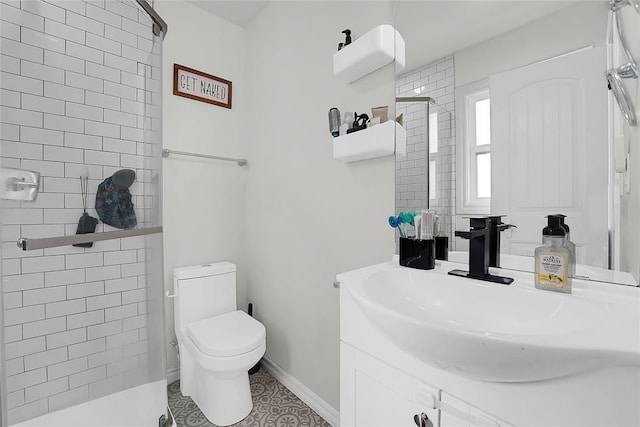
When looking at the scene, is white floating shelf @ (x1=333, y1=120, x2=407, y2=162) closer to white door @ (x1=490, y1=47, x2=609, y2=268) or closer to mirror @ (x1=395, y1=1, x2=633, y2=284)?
mirror @ (x1=395, y1=1, x2=633, y2=284)

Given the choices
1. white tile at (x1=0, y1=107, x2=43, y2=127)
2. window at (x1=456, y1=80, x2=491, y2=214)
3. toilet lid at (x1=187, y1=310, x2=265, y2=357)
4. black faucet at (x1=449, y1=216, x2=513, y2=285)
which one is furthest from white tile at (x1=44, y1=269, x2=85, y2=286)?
window at (x1=456, y1=80, x2=491, y2=214)

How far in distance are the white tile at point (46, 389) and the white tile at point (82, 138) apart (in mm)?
797

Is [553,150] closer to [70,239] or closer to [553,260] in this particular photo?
[553,260]

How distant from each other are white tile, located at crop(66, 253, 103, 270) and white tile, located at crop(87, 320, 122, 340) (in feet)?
0.75

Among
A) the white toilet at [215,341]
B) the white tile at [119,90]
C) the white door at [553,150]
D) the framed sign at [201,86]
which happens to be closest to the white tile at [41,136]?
the white tile at [119,90]

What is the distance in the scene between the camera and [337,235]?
156cm

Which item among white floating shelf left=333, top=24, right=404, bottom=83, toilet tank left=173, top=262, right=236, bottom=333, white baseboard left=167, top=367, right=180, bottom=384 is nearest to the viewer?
white floating shelf left=333, top=24, right=404, bottom=83

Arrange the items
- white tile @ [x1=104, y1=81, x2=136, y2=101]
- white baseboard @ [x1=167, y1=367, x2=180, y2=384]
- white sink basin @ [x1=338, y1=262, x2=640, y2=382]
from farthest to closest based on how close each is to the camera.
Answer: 1. white baseboard @ [x1=167, y1=367, x2=180, y2=384]
2. white tile @ [x1=104, y1=81, x2=136, y2=101]
3. white sink basin @ [x1=338, y1=262, x2=640, y2=382]

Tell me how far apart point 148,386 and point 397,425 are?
42.8 inches

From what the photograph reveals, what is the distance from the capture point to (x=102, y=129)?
3.41 feet

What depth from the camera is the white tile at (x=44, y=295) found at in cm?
94

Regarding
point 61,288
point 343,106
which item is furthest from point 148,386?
point 343,106

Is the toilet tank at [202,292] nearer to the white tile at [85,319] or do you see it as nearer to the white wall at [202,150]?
the white wall at [202,150]

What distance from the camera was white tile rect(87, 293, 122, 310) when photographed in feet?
3.50
